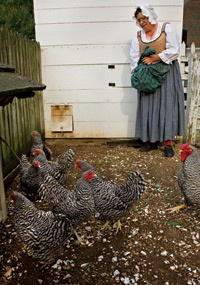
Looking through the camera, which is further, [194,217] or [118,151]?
[118,151]

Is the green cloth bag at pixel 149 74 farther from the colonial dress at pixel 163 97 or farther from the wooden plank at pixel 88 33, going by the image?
the wooden plank at pixel 88 33

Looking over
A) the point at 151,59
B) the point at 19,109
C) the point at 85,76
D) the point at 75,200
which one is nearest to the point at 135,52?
the point at 151,59

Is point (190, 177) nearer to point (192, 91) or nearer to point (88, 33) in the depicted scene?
point (192, 91)

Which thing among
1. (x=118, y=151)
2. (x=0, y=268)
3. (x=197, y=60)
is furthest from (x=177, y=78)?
(x=0, y=268)

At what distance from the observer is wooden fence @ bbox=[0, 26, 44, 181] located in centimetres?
340

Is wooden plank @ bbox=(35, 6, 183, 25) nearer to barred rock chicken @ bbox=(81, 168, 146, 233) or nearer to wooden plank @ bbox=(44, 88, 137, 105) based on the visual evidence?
wooden plank @ bbox=(44, 88, 137, 105)

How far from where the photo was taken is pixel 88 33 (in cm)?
477

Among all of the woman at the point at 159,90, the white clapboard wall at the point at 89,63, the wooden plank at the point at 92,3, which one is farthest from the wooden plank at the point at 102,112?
the wooden plank at the point at 92,3

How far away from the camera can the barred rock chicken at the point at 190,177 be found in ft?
8.59

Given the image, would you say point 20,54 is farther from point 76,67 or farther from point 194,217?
point 194,217

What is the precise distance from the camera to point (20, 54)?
396 centimetres

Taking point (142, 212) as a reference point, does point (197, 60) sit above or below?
above

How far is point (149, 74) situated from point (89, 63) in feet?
4.35

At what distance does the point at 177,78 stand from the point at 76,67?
189 cm
